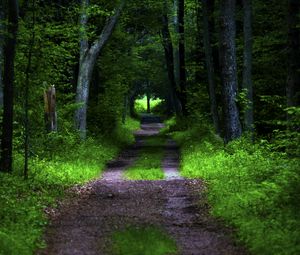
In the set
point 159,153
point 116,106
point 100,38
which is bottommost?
point 159,153

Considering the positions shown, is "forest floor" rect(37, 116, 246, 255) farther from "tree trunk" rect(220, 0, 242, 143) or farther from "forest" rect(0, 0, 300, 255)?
"tree trunk" rect(220, 0, 242, 143)

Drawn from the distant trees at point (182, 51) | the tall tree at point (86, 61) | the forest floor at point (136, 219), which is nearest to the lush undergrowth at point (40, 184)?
the forest floor at point (136, 219)

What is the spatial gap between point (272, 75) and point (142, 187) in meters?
10.5

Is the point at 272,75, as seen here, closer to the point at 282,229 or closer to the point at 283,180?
the point at 283,180

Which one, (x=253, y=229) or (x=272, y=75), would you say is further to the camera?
(x=272, y=75)

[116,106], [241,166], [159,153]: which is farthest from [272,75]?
[116,106]

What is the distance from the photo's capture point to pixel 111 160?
2269cm

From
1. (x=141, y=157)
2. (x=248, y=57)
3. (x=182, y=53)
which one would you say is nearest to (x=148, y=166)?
(x=141, y=157)

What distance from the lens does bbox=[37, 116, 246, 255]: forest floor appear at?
846 centimetres

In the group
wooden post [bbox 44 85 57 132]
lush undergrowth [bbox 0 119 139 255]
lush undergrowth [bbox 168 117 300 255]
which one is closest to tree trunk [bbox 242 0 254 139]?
lush undergrowth [bbox 168 117 300 255]

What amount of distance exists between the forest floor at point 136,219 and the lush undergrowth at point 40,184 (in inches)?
13.9

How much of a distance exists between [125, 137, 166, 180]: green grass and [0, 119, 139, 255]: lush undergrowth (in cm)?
131

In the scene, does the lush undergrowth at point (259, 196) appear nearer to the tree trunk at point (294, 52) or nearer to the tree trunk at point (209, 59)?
the tree trunk at point (294, 52)

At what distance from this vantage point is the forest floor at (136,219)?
8461 mm
